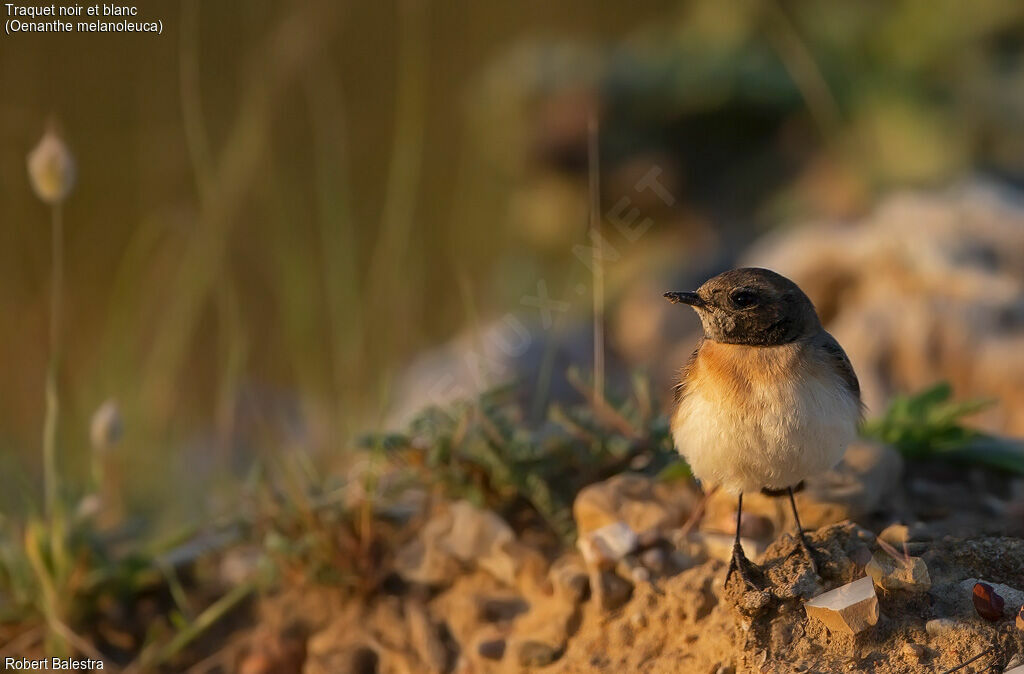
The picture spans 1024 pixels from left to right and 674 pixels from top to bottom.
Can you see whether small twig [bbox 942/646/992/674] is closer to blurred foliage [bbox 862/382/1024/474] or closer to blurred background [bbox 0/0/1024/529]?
blurred foliage [bbox 862/382/1024/474]

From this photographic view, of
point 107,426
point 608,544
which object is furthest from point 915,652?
point 107,426

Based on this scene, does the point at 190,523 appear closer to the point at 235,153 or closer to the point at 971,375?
the point at 235,153

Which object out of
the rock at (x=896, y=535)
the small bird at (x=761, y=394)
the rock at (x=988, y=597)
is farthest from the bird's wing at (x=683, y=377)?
the rock at (x=988, y=597)

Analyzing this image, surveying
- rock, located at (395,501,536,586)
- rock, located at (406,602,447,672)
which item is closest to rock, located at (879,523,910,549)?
rock, located at (395,501,536,586)

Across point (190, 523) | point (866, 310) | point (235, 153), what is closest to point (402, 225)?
point (235, 153)

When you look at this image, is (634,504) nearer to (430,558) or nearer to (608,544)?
(608,544)

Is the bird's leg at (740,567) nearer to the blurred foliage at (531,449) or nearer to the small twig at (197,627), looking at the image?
the blurred foliage at (531,449)
